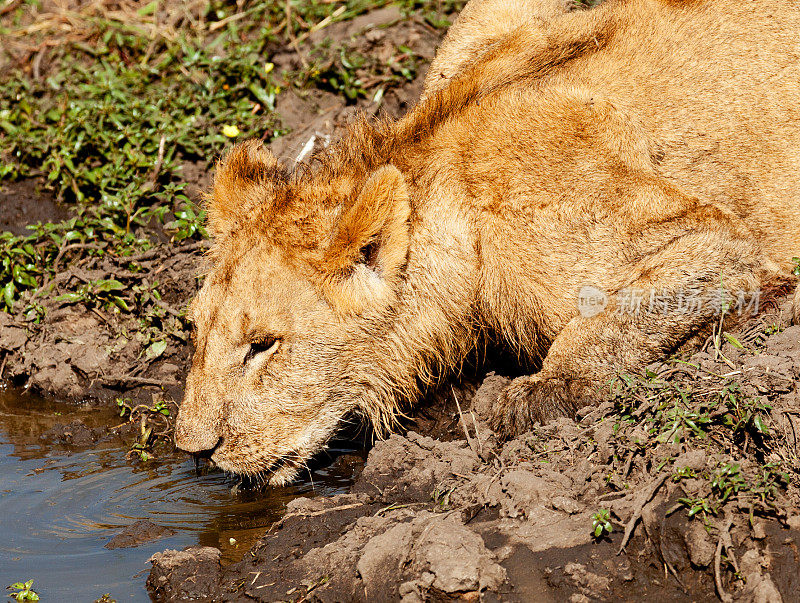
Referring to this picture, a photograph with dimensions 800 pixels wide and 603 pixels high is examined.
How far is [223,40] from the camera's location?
9.66 m

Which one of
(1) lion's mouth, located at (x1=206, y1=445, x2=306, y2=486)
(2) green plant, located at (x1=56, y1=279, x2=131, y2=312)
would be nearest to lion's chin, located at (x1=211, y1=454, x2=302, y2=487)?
(1) lion's mouth, located at (x1=206, y1=445, x2=306, y2=486)

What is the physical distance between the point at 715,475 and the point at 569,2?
4254 millimetres

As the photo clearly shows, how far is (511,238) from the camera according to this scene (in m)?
5.40

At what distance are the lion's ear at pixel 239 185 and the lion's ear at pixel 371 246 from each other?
739mm

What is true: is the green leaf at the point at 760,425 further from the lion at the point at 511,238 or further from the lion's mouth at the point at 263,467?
the lion's mouth at the point at 263,467

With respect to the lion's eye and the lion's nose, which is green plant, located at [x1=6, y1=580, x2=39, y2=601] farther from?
the lion's eye

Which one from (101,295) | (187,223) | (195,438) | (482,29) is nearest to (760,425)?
(195,438)

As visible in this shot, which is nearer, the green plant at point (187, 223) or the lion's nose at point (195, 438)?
the lion's nose at point (195, 438)

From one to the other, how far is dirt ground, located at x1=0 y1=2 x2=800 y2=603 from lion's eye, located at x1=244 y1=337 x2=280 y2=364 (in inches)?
33.3

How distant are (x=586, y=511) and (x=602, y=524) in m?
0.16

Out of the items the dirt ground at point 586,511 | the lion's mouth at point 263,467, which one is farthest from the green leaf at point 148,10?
the dirt ground at point 586,511

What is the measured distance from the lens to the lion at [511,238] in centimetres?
532

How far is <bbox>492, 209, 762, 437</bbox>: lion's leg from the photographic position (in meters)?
5.26

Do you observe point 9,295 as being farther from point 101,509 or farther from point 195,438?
point 195,438
